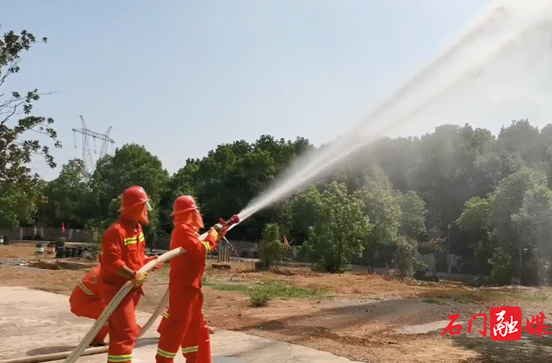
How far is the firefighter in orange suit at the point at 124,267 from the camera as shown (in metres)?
5.25

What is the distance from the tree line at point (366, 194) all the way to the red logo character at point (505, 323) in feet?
44.8

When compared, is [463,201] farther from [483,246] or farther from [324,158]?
[324,158]

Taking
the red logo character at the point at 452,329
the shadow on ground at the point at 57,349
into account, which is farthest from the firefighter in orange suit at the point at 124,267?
the red logo character at the point at 452,329

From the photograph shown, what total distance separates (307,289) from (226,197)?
33862mm

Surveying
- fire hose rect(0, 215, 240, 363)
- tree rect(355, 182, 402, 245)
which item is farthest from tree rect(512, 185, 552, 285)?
fire hose rect(0, 215, 240, 363)

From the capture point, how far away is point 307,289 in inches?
656

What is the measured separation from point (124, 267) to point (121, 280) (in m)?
0.28

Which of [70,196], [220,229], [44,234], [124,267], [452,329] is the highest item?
[70,196]

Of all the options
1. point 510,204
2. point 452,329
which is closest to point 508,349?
point 452,329

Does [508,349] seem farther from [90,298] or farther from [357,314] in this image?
[90,298]

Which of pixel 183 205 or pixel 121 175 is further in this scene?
pixel 121 175

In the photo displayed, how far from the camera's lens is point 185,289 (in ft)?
18.2

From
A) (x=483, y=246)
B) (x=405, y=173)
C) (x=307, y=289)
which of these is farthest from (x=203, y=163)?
(x=307, y=289)

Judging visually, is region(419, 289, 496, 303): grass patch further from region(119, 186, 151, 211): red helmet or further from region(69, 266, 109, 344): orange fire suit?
region(119, 186, 151, 211): red helmet
